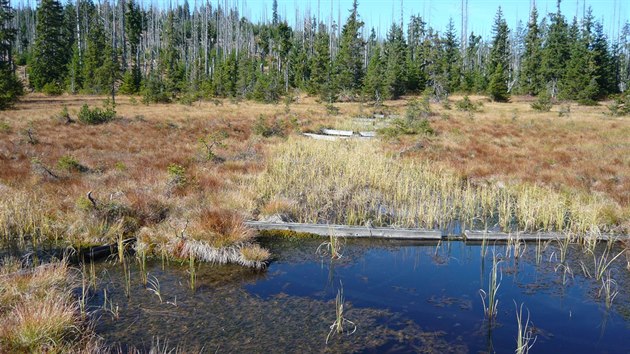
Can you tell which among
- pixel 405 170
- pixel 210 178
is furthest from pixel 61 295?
pixel 405 170

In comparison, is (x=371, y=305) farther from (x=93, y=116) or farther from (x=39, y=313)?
(x=93, y=116)

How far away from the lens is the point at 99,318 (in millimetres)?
6129

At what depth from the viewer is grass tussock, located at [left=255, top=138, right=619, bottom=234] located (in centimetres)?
1116

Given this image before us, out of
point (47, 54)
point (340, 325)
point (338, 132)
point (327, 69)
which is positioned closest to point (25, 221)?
point (340, 325)

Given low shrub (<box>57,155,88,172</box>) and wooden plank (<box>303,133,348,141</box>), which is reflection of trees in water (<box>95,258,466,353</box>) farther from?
wooden plank (<box>303,133,348,141</box>)

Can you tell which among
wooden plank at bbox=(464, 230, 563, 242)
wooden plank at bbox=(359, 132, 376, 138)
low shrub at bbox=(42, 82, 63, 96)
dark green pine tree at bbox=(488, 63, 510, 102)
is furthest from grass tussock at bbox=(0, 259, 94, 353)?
dark green pine tree at bbox=(488, 63, 510, 102)

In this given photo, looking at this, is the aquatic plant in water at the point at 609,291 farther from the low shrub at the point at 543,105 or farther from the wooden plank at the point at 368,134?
the low shrub at the point at 543,105

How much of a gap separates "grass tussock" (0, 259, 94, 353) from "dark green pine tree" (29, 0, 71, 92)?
5043cm

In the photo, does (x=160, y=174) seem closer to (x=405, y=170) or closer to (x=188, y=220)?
(x=188, y=220)

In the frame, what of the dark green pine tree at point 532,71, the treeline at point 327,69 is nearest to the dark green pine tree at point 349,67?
the treeline at point 327,69

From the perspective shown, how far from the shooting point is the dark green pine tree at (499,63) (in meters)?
50.8

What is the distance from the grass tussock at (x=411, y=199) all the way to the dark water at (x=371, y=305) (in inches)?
78.0

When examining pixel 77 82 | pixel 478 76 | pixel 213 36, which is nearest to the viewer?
pixel 77 82

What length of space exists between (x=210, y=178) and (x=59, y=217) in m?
4.75
